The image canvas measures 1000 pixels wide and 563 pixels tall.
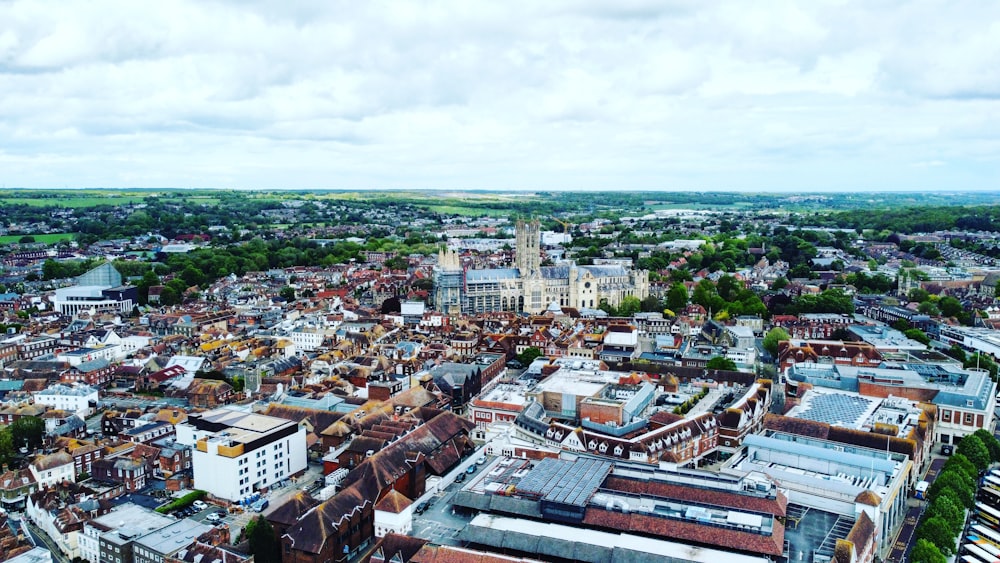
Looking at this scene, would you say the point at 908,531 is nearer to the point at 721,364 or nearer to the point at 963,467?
the point at 963,467

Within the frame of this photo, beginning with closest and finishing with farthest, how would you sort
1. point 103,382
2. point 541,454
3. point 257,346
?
point 541,454 < point 103,382 < point 257,346

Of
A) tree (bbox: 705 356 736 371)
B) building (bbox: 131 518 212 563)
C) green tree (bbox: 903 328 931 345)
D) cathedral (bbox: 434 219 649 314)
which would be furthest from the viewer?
cathedral (bbox: 434 219 649 314)

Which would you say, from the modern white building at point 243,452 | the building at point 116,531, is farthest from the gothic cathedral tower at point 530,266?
the building at point 116,531

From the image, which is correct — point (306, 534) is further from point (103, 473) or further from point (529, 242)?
point (529, 242)

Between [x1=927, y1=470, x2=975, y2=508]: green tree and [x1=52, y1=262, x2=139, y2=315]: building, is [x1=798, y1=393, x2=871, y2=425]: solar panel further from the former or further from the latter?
[x1=52, y1=262, x2=139, y2=315]: building

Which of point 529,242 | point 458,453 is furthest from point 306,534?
point 529,242

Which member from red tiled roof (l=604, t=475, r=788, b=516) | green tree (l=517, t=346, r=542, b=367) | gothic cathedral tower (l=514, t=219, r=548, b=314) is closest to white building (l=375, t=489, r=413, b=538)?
red tiled roof (l=604, t=475, r=788, b=516)
